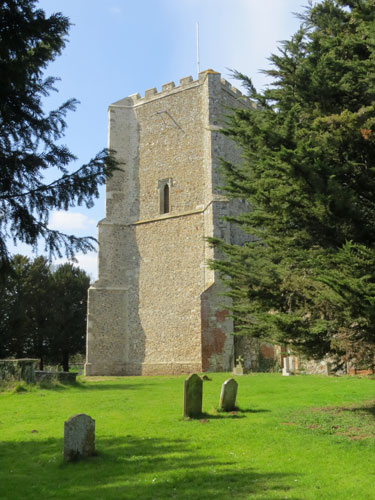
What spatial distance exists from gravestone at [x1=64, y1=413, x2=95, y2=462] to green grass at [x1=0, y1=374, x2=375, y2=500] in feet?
0.54

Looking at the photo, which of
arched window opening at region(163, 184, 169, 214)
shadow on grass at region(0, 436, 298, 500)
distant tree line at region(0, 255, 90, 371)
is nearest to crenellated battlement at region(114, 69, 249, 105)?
arched window opening at region(163, 184, 169, 214)

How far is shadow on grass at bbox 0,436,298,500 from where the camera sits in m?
4.83

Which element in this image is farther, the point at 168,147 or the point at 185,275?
the point at 168,147

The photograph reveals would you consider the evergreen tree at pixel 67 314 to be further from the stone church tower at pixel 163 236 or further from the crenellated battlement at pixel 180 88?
the crenellated battlement at pixel 180 88

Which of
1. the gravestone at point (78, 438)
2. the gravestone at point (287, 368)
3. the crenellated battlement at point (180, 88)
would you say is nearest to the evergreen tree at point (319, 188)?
the gravestone at point (78, 438)

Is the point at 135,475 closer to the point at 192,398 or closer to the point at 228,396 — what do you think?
the point at 192,398

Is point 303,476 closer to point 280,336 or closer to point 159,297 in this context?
point 280,336

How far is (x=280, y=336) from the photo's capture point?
27.6 feet

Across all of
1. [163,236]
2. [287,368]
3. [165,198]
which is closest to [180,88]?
[165,198]

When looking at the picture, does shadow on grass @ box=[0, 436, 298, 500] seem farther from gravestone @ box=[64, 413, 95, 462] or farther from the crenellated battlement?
the crenellated battlement

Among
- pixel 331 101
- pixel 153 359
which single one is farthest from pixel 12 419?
pixel 153 359

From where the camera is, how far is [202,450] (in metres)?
6.49

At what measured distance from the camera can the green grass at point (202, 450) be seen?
4926mm

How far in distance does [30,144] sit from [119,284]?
1711cm
